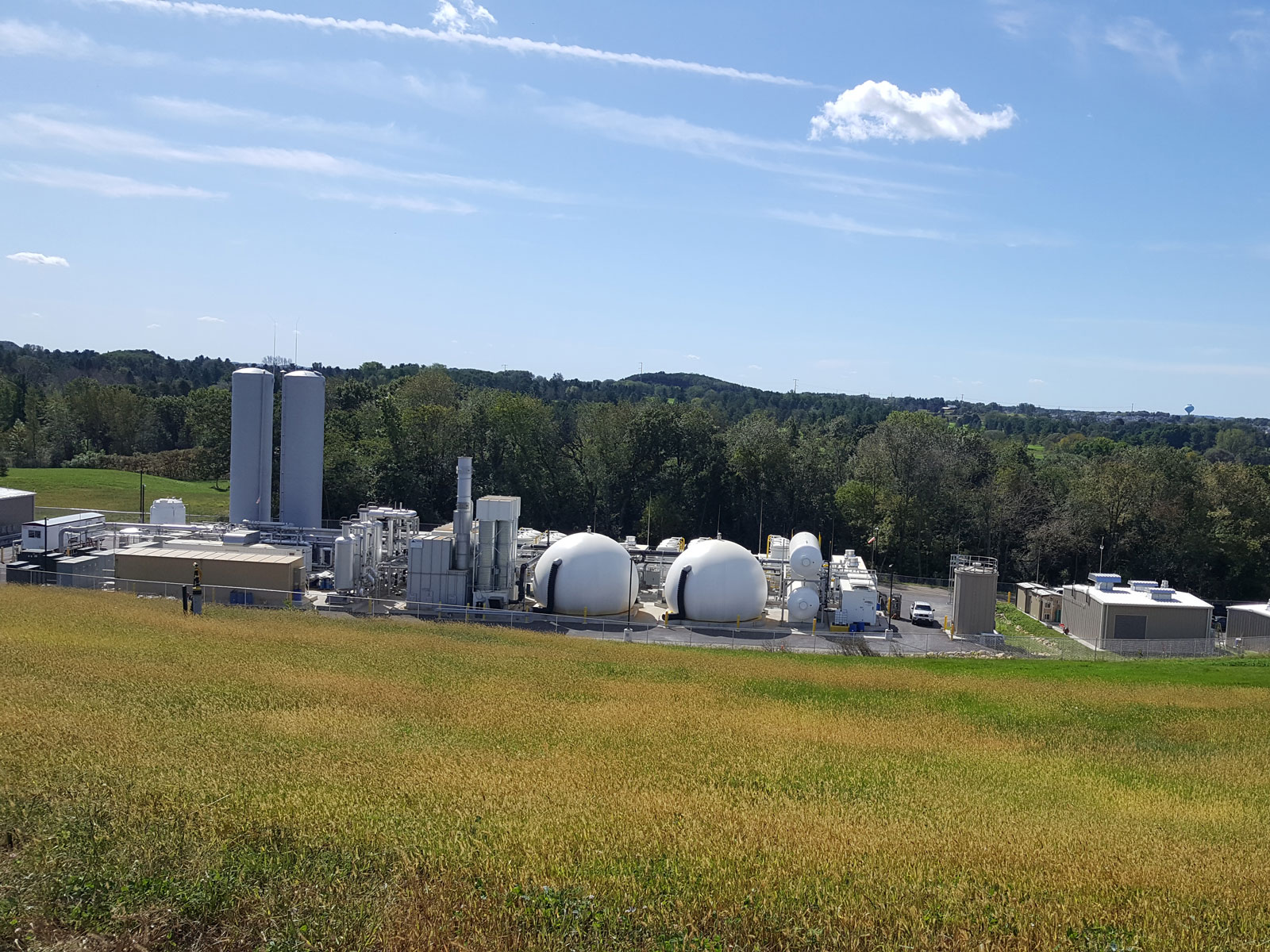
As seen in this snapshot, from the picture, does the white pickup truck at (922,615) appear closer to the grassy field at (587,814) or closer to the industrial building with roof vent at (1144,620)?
the industrial building with roof vent at (1144,620)

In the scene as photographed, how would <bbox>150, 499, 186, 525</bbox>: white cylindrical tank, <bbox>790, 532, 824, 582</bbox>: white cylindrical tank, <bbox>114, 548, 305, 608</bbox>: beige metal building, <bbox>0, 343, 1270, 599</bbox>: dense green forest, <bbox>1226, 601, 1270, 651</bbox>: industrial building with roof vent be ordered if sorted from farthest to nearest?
<bbox>0, 343, 1270, 599</bbox>: dense green forest < <bbox>150, 499, 186, 525</bbox>: white cylindrical tank < <bbox>790, 532, 824, 582</bbox>: white cylindrical tank < <bbox>1226, 601, 1270, 651</bbox>: industrial building with roof vent < <bbox>114, 548, 305, 608</bbox>: beige metal building

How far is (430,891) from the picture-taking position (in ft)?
25.1

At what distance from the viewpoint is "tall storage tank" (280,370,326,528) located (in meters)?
46.2

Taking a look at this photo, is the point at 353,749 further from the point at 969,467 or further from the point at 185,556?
the point at 969,467

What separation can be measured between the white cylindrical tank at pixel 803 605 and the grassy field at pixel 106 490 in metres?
37.9

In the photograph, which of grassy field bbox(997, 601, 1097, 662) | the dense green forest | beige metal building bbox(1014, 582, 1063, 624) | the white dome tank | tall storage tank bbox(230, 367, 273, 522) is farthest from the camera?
the dense green forest

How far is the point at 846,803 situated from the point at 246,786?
264 inches

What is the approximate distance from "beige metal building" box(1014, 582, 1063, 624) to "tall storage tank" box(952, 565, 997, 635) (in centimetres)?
689

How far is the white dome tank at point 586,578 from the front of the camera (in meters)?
37.3

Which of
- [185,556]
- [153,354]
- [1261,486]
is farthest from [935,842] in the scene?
[153,354]

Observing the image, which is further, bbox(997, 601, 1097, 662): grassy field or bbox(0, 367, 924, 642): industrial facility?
bbox(0, 367, 924, 642): industrial facility

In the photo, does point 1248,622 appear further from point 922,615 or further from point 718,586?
point 718,586

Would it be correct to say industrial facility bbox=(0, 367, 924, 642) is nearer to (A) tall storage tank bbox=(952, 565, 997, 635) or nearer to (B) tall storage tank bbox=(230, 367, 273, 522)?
(A) tall storage tank bbox=(952, 565, 997, 635)

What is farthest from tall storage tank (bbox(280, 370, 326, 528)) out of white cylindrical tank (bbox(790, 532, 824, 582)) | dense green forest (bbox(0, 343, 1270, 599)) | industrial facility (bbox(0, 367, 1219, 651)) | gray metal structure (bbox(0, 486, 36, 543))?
white cylindrical tank (bbox(790, 532, 824, 582))
